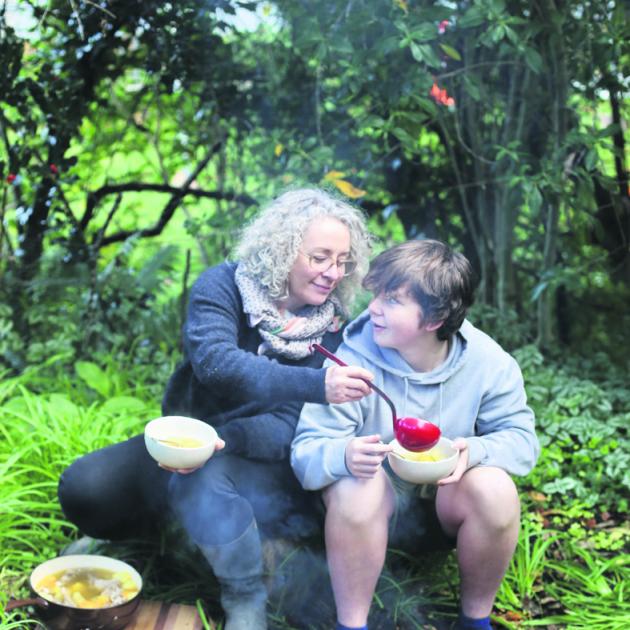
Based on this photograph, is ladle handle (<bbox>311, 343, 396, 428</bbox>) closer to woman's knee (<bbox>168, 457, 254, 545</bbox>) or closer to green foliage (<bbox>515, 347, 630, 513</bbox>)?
woman's knee (<bbox>168, 457, 254, 545</bbox>)

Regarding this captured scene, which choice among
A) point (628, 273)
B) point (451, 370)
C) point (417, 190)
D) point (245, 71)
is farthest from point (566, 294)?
point (451, 370)

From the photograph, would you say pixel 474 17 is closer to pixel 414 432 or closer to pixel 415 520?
pixel 414 432

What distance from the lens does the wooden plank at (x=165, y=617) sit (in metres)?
2.43

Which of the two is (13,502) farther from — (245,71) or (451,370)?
(245,71)

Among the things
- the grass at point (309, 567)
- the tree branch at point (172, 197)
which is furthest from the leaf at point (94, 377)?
the tree branch at point (172, 197)

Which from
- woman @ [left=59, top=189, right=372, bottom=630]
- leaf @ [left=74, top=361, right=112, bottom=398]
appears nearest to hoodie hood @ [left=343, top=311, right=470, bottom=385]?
woman @ [left=59, top=189, right=372, bottom=630]

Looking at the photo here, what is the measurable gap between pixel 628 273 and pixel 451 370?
81.6 inches

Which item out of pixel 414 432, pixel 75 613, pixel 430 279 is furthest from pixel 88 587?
pixel 430 279

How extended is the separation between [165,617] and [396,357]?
3.19 ft

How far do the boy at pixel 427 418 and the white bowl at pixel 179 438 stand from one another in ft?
0.84

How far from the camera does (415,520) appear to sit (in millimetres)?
2514

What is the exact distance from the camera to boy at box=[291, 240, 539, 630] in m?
2.24

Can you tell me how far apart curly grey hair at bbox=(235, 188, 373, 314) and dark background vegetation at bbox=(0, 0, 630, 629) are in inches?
31.2

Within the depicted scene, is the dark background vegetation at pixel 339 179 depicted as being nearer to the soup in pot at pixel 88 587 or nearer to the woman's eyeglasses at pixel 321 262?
the soup in pot at pixel 88 587
